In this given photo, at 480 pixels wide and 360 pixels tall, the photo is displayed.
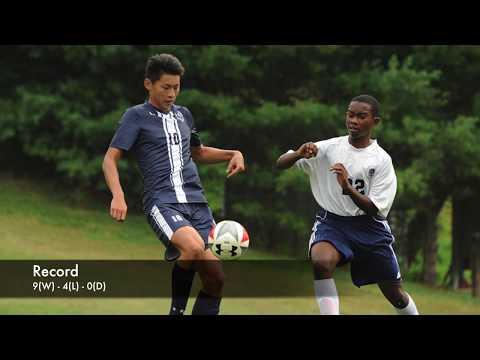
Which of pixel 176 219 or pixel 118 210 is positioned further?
pixel 176 219

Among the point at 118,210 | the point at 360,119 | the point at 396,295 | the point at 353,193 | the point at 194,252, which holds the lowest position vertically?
the point at 396,295

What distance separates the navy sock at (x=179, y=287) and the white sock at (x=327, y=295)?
1.06 metres

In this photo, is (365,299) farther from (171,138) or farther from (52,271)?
(171,138)

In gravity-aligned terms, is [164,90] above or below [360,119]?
above

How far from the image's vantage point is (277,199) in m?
15.4

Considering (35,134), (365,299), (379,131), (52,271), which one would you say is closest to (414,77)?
(379,131)

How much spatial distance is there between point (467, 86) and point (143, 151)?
10.5 m

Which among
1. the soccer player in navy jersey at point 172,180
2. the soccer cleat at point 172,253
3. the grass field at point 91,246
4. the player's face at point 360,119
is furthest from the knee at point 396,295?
the grass field at point 91,246

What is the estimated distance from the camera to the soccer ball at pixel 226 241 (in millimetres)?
7645

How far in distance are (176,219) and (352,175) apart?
1.57 m

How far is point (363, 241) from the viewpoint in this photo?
26.0ft

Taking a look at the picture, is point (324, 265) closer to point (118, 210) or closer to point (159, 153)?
point (159, 153)

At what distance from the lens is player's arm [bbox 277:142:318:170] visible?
7715 mm

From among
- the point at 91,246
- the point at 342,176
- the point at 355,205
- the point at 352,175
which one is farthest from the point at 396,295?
the point at 91,246
